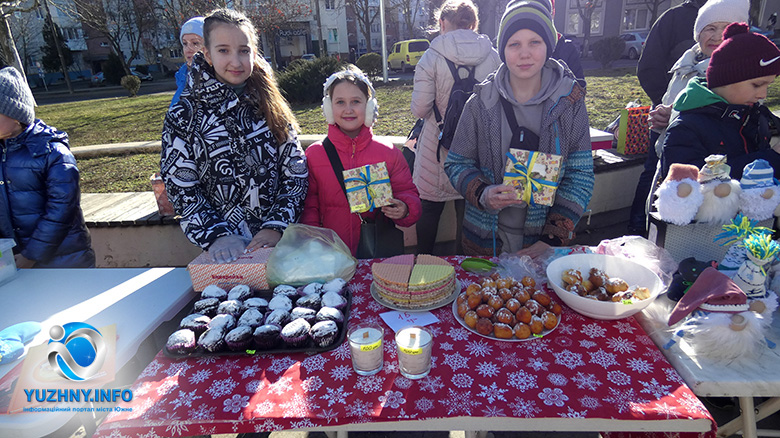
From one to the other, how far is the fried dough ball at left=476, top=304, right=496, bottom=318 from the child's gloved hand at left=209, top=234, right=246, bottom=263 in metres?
1.15

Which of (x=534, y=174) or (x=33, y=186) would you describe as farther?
(x=33, y=186)

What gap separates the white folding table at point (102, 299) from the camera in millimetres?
1697

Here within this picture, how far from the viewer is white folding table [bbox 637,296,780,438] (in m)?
1.29

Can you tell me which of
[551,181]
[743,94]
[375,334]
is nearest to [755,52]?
[743,94]

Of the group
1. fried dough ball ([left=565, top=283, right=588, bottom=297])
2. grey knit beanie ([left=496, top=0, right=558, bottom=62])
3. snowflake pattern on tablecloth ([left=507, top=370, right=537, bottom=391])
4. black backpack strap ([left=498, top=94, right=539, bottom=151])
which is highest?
grey knit beanie ([left=496, top=0, right=558, bottom=62])

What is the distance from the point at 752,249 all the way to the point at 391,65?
24.0 m

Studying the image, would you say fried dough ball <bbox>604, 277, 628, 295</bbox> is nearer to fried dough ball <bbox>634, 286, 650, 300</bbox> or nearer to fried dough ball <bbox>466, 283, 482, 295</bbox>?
fried dough ball <bbox>634, 286, 650, 300</bbox>

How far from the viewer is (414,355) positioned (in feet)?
4.41

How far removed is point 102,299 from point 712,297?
2.48 metres

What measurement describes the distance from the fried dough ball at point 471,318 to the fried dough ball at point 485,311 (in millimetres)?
19

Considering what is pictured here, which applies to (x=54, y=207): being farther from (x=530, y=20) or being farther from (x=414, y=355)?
(x=530, y=20)

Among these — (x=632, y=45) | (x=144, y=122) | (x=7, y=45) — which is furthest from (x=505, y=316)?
(x=632, y=45)

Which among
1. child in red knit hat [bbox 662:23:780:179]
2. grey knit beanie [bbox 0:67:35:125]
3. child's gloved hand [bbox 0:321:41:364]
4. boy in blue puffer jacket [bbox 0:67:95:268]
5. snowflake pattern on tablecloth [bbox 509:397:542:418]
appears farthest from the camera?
boy in blue puffer jacket [bbox 0:67:95:268]

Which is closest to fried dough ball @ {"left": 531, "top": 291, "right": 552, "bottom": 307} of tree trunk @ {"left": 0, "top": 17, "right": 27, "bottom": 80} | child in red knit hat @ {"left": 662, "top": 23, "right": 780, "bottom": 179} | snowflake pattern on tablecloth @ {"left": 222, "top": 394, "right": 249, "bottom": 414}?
Result: snowflake pattern on tablecloth @ {"left": 222, "top": 394, "right": 249, "bottom": 414}
